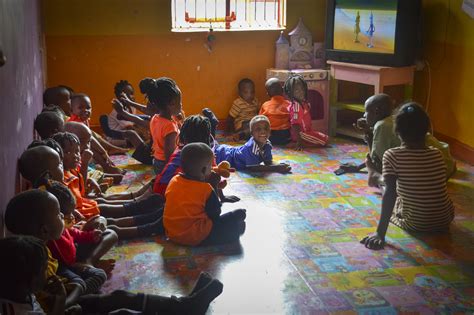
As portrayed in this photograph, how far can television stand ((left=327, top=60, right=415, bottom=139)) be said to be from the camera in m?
5.41

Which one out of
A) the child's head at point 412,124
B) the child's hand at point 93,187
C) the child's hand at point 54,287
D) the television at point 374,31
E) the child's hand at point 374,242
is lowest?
the child's hand at point 374,242

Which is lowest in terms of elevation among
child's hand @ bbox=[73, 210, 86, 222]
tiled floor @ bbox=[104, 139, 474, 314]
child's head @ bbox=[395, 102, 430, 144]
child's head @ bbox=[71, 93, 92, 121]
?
tiled floor @ bbox=[104, 139, 474, 314]

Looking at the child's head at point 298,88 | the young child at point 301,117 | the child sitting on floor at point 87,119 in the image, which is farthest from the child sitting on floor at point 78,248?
the child's head at point 298,88

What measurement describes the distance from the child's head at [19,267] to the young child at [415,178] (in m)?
1.91

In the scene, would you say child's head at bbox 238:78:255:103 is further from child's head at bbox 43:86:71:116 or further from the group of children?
child's head at bbox 43:86:71:116

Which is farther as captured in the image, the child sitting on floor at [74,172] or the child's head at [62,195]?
the child sitting on floor at [74,172]

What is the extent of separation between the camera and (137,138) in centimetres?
515

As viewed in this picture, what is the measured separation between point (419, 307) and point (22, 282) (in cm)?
161

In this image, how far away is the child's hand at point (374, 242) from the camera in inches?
127

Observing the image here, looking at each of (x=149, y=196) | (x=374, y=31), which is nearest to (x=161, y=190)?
(x=149, y=196)

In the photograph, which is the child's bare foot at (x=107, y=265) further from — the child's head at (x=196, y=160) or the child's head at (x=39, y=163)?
the child's head at (x=196, y=160)

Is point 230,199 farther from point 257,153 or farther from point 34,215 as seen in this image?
point 34,215

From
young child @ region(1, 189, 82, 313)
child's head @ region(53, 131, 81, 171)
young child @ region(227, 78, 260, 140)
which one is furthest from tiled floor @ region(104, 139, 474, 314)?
young child @ region(227, 78, 260, 140)

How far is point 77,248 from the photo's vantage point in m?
2.79
